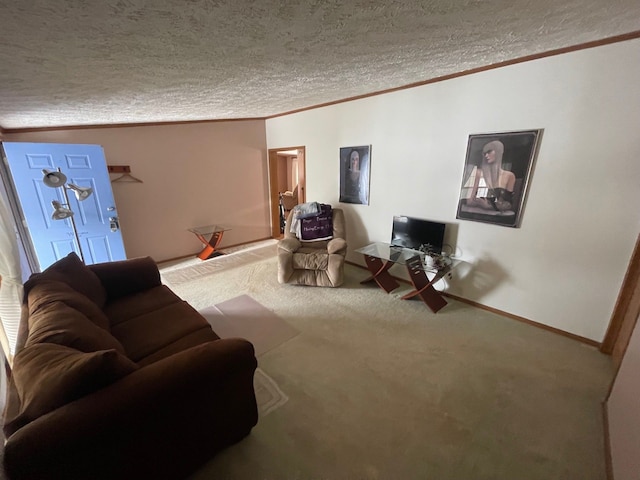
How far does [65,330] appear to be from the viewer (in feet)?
4.18

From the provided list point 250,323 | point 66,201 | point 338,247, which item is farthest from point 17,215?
point 338,247

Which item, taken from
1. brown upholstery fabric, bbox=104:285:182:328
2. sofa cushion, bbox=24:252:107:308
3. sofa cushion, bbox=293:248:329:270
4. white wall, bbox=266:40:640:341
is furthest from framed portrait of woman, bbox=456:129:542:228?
sofa cushion, bbox=24:252:107:308

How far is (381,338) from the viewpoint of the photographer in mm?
2387

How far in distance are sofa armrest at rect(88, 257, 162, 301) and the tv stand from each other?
2.26 m

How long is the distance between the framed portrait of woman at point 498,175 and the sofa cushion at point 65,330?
3.08m

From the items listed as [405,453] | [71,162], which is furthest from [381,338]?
[71,162]

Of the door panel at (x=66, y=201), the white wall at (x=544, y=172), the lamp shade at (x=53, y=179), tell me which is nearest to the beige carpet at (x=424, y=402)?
the white wall at (x=544, y=172)

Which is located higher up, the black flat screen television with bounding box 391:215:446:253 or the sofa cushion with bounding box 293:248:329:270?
the black flat screen television with bounding box 391:215:446:253

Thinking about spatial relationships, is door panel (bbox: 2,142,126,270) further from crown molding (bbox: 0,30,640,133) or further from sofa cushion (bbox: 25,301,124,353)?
sofa cushion (bbox: 25,301,124,353)

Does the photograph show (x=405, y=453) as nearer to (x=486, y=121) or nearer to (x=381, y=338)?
(x=381, y=338)

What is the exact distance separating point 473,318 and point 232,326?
7.85 ft

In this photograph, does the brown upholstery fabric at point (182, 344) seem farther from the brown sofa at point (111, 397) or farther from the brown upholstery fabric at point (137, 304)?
the brown upholstery fabric at point (137, 304)

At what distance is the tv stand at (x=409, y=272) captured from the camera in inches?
111

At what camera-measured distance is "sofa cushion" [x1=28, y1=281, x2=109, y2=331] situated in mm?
1517
